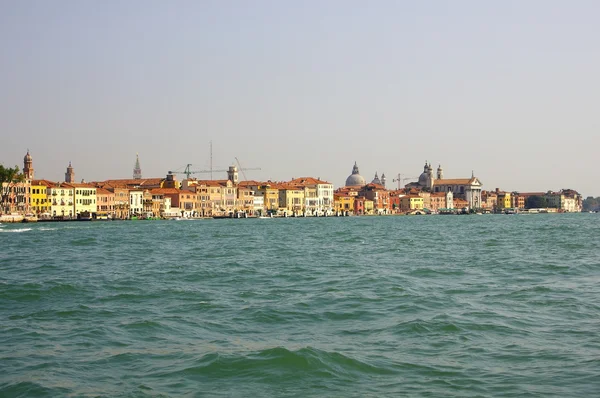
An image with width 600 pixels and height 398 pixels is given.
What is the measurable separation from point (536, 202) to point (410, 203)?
3765 cm

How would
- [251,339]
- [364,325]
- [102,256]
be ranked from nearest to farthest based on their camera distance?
1. [251,339]
2. [364,325]
3. [102,256]

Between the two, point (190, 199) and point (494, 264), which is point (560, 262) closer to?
point (494, 264)

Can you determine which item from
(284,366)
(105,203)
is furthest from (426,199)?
(284,366)

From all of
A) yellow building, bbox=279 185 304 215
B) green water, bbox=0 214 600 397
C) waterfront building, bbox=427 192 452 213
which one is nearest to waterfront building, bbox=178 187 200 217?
yellow building, bbox=279 185 304 215

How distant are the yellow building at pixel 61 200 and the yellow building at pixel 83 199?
0.49 m

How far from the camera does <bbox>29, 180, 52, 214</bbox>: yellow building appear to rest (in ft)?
256

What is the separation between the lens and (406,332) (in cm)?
927

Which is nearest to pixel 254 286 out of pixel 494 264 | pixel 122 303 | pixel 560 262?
pixel 122 303

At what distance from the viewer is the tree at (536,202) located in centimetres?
15462

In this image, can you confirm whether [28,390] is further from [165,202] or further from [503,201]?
[503,201]

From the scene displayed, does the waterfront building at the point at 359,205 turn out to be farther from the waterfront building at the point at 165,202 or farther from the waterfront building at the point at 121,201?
the waterfront building at the point at 121,201

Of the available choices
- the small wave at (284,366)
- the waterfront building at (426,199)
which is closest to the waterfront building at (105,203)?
the waterfront building at (426,199)

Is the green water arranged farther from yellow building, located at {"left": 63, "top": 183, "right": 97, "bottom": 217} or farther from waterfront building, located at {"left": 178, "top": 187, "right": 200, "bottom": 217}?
waterfront building, located at {"left": 178, "top": 187, "right": 200, "bottom": 217}

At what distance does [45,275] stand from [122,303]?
5.28m
